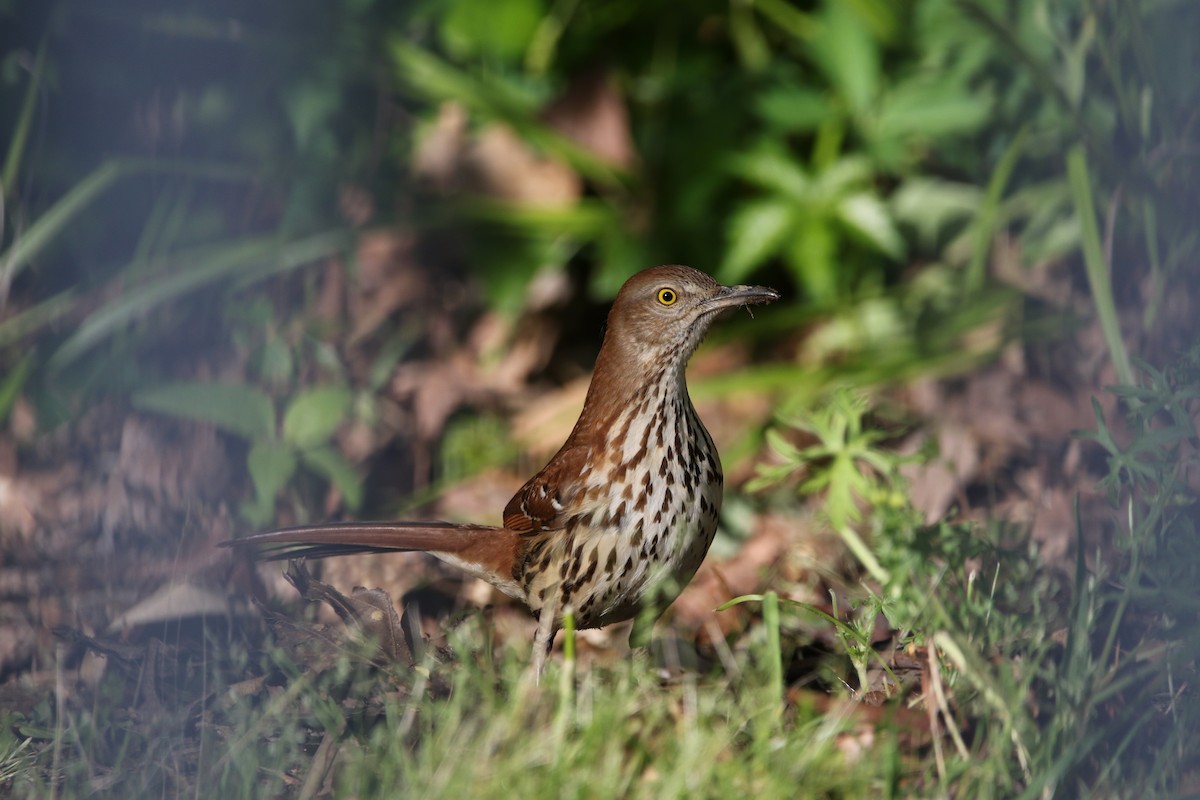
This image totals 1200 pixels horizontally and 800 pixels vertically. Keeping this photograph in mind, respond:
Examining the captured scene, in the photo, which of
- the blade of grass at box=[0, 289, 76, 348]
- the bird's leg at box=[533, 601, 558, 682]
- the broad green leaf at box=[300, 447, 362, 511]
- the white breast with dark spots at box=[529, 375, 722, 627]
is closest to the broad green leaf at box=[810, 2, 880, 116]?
the white breast with dark spots at box=[529, 375, 722, 627]

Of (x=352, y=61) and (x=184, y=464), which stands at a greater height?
(x=352, y=61)

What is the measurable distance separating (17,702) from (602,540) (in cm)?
135

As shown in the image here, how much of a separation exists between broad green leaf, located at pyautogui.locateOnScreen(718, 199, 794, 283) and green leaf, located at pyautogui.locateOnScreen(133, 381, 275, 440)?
167cm

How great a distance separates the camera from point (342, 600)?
291cm

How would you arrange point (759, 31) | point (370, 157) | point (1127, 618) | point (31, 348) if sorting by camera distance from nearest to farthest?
point (1127, 618), point (31, 348), point (370, 157), point (759, 31)

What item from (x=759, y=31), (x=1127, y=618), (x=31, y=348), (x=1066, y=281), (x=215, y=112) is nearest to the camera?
(x=1127, y=618)

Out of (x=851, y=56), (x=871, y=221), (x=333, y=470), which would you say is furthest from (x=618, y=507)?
(x=851, y=56)

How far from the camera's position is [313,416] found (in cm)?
435

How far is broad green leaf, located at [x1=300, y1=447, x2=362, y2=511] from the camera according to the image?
4242mm

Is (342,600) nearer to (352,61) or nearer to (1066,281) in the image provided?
(352,61)

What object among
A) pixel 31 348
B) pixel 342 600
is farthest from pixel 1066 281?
pixel 31 348

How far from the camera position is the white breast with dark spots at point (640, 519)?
296 cm

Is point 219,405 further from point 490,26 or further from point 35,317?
point 490,26

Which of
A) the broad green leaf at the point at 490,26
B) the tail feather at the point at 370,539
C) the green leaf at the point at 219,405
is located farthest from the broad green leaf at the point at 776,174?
the tail feather at the point at 370,539
